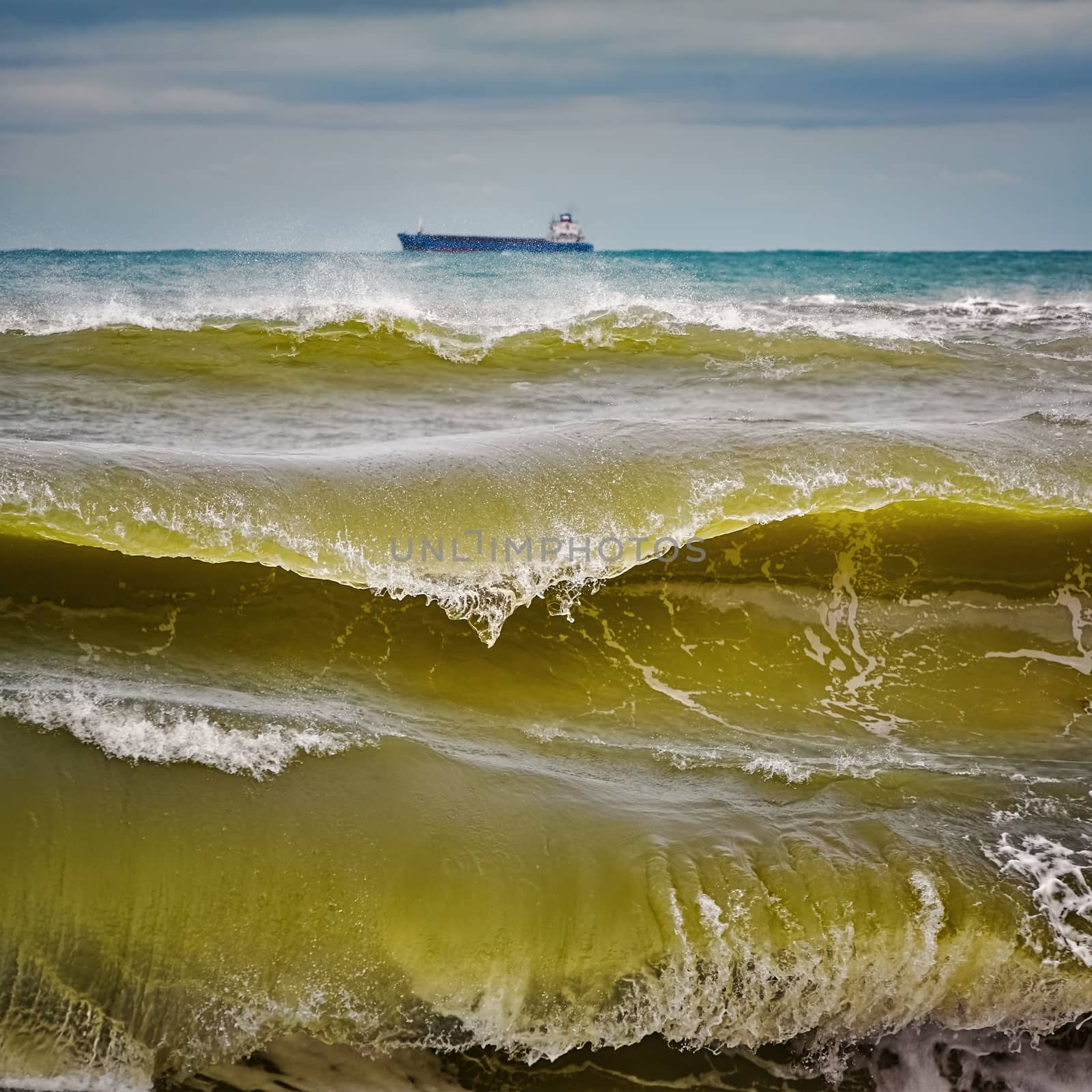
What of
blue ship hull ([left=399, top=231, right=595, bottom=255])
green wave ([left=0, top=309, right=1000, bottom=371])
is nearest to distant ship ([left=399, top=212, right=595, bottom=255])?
blue ship hull ([left=399, top=231, right=595, bottom=255])

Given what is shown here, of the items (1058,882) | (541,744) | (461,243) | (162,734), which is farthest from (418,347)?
(461,243)

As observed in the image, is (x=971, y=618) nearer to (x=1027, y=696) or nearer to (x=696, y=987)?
(x=1027, y=696)

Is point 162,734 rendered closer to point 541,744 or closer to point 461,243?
point 541,744

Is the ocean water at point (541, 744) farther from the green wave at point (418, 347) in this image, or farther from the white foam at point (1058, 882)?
the green wave at point (418, 347)

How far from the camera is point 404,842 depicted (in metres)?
3.29

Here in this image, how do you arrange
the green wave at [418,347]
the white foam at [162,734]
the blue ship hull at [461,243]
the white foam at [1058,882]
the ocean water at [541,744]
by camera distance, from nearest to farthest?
the ocean water at [541,744]
the white foam at [1058,882]
the white foam at [162,734]
the green wave at [418,347]
the blue ship hull at [461,243]

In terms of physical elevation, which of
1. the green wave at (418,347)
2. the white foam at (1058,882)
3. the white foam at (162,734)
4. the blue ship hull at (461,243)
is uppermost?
the blue ship hull at (461,243)

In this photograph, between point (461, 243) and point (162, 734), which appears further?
point (461, 243)

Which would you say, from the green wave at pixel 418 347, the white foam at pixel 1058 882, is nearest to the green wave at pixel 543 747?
the white foam at pixel 1058 882

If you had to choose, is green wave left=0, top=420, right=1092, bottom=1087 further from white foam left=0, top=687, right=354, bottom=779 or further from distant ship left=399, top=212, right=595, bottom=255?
distant ship left=399, top=212, right=595, bottom=255

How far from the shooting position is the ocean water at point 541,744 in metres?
→ 2.93

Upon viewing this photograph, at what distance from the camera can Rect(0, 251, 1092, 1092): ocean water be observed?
2932mm

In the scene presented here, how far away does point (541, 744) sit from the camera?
4.18 meters

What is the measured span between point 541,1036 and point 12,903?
1596mm
